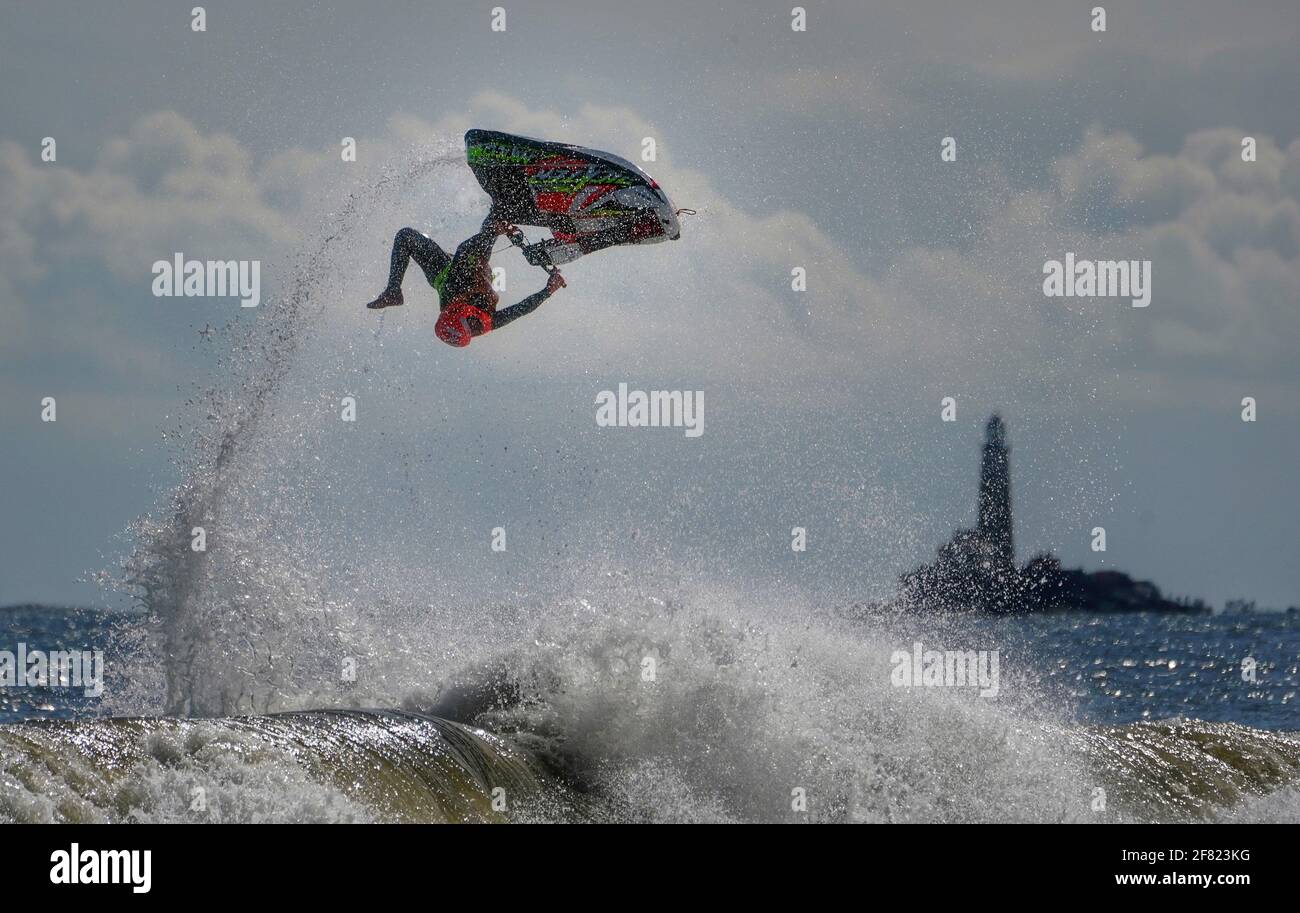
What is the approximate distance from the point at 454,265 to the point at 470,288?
1.04 ft

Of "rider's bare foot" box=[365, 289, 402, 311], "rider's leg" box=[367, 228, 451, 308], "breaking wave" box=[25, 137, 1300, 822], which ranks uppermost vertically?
"rider's leg" box=[367, 228, 451, 308]

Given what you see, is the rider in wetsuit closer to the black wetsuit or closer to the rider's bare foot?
the black wetsuit

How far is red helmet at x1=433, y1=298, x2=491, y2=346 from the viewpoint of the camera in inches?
598

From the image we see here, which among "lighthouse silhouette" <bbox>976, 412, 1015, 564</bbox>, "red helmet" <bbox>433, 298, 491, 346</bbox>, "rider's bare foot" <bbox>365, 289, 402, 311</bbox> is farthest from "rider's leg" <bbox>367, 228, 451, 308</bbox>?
"lighthouse silhouette" <bbox>976, 412, 1015, 564</bbox>

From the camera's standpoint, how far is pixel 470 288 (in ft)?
49.8

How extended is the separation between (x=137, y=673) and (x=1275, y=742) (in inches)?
553

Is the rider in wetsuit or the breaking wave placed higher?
the rider in wetsuit

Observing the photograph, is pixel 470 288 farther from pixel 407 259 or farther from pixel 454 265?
pixel 407 259

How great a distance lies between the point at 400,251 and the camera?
15656 millimetres

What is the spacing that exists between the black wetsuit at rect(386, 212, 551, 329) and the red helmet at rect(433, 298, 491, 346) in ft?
0.25

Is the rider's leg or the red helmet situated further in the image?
the rider's leg

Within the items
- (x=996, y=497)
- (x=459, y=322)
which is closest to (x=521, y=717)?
(x=459, y=322)
